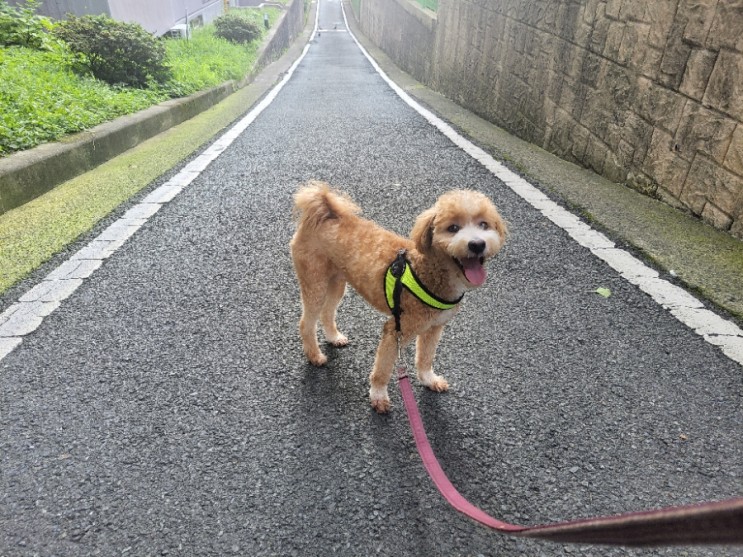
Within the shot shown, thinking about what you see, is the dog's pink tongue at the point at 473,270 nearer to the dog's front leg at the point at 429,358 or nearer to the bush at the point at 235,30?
the dog's front leg at the point at 429,358

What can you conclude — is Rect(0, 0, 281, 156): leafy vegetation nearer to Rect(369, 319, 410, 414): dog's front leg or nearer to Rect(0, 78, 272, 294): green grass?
Rect(0, 78, 272, 294): green grass

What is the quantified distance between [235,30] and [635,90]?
2022cm

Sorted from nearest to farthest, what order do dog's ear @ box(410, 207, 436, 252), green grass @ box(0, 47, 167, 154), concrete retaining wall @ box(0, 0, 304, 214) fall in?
dog's ear @ box(410, 207, 436, 252) → concrete retaining wall @ box(0, 0, 304, 214) → green grass @ box(0, 47, 167, 154)

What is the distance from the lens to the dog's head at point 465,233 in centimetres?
208

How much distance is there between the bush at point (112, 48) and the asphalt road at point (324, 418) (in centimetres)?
687

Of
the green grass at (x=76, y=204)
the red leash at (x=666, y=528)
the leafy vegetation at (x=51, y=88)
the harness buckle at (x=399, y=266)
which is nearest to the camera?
the red leash at (x=666, y=528)

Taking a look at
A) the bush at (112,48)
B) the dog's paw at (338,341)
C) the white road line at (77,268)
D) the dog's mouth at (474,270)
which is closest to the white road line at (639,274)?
the dog's mouth at (474,270)

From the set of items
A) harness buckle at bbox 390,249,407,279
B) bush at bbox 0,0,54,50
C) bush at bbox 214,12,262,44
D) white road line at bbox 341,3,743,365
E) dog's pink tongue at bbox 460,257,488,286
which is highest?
bush at bbox 0,0,54,50

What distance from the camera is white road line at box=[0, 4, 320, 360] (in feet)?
9.59

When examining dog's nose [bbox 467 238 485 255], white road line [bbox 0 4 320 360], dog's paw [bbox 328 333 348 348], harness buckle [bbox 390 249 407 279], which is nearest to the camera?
dog's nose [bbox 467 238 485 255]

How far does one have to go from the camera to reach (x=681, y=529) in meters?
0.84

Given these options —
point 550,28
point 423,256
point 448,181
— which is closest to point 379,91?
point 550,28

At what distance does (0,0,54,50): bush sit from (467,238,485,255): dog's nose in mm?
10739

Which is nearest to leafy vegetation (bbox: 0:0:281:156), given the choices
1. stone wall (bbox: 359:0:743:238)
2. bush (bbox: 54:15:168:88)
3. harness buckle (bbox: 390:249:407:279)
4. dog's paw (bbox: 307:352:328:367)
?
bush (bbox: 54:15:168:88)
